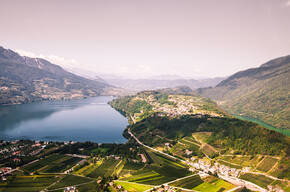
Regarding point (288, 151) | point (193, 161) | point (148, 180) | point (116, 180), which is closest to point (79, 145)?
point (116, 180)

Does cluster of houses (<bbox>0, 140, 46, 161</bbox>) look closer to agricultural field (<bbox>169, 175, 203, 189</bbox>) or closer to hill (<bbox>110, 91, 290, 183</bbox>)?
hill (<bbox>110, 91, 290, 183</bbox>)

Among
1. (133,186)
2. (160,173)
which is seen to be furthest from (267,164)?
(133,186)

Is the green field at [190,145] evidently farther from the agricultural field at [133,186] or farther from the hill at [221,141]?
the agricultural field at [133,186]

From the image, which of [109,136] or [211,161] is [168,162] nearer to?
[211,161]

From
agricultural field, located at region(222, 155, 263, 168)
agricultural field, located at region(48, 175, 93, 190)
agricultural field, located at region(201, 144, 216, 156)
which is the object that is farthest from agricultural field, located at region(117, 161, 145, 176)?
agricultural field, located at region(222, 155, 263, 168)

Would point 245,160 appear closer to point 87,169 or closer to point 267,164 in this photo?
point 267,164
